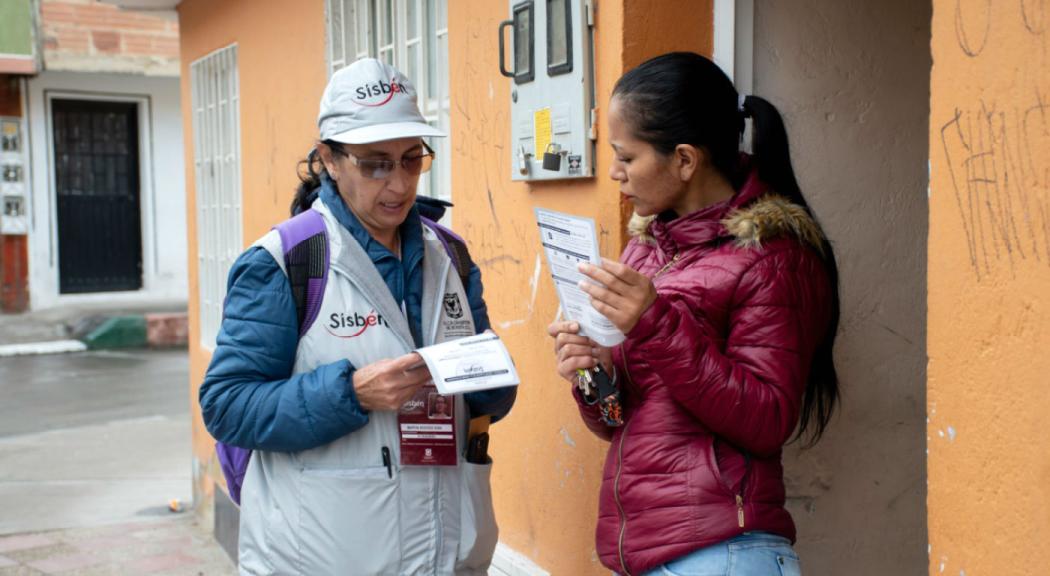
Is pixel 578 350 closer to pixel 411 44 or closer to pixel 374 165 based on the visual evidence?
pixel 374 165

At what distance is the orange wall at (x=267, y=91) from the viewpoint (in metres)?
→ 5.68

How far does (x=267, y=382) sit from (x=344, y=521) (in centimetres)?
36

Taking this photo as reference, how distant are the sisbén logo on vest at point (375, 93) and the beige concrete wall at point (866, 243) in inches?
41.3

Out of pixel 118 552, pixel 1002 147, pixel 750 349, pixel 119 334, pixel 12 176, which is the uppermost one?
pixel 12 176

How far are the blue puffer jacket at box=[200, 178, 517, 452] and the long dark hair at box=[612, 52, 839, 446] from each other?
849 mm

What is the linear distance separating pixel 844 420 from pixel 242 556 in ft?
5.59

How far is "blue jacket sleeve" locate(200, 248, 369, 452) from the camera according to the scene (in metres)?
2.33

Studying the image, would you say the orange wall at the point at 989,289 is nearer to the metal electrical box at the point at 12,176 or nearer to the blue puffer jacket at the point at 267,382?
the blue puffer jacket at the point at 267,382

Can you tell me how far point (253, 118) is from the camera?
651 centimetres

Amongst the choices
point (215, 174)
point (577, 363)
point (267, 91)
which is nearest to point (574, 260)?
point (577, 363)

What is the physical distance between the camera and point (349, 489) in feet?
7.97

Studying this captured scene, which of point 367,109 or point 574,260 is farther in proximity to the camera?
point 367,109

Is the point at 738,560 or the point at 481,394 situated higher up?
the point at 481,394

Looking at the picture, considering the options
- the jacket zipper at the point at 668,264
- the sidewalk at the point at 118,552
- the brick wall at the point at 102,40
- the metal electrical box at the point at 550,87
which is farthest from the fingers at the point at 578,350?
the brick wall at the point at 102,40
